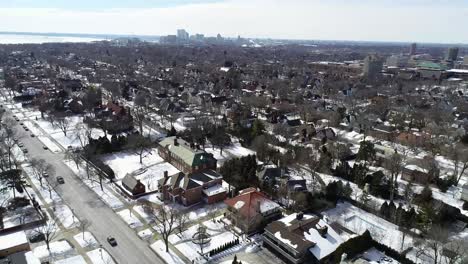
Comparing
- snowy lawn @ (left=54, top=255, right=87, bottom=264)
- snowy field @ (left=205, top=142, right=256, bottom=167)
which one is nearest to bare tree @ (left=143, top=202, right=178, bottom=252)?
snowy lawn @ (left=54, top=255, right=87, bottom=264)

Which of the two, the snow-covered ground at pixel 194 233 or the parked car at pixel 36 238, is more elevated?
the parked car at pixel 36 238

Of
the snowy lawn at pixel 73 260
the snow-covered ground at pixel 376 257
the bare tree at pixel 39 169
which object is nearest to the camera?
the snow-covered ground at pixel 376 257

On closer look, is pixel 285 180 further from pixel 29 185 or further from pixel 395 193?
pixel 29 185

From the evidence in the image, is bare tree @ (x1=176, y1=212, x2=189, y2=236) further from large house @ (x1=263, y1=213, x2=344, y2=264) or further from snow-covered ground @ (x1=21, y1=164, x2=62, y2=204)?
snow-covered ground @ (x1=21, y1=164, x2=62, y2=204)

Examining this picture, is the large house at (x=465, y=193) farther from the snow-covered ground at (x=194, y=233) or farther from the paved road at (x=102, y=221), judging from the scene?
the paved road at (x=102, y=221)

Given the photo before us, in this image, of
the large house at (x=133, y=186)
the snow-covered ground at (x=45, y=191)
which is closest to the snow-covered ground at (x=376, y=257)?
the large house at (x=133, y=186)

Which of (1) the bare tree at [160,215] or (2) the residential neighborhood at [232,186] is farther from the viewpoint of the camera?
(1) the bare tree at [160,215]

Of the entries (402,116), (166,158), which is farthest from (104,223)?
(402,116)

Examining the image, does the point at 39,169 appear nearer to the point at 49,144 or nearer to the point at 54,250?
Result: the point at 49,144
